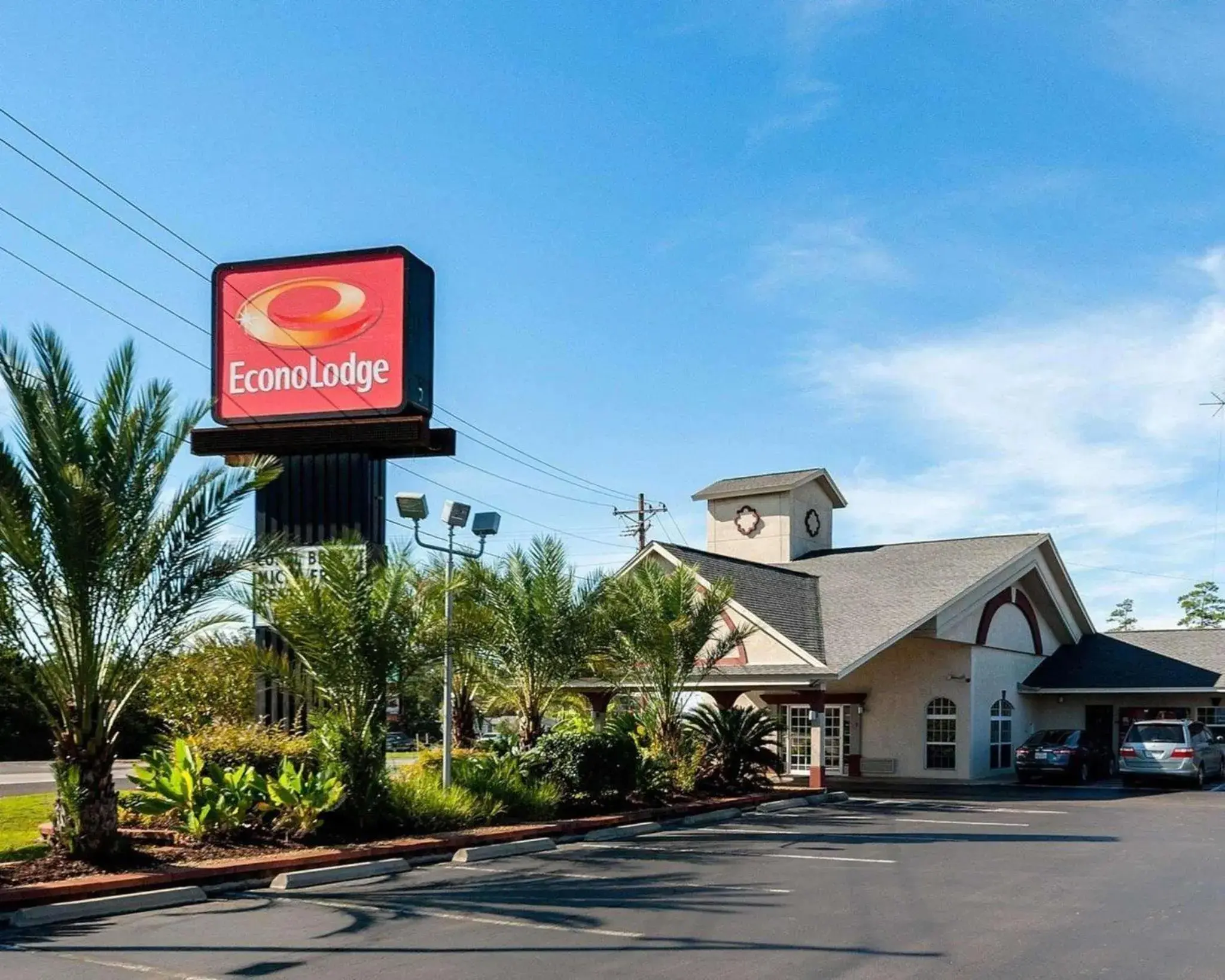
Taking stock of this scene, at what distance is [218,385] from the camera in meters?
22.2

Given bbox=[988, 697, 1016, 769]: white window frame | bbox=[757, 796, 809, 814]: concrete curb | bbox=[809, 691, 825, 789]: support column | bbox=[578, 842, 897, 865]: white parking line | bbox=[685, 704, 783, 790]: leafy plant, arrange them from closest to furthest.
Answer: bbox=[578, 842, 897, 865]: white parking line → bbox=[757, 796, 809, 814]: concrete curb → bbox=[685, 704, 783, 790]: leafy plant → bbox=[809, 691, 825, 789]: support column → bbox=[988, 697, 1016, 769]: white window frame

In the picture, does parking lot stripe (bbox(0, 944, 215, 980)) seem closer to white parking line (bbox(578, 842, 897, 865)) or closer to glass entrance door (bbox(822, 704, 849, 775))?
white parking line (bbox(578, 842, 897, 865))

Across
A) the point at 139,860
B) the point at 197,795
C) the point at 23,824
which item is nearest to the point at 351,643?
the point at 197,795

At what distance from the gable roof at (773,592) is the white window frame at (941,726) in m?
4.01

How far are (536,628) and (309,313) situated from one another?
691cm

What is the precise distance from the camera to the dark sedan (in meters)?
30.9

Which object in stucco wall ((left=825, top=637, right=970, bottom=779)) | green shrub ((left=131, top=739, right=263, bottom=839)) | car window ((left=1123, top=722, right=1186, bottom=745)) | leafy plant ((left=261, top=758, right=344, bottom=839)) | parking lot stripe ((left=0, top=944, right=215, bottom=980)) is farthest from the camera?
stucco wall ((left=825, top=637, right=970, bottom=779))

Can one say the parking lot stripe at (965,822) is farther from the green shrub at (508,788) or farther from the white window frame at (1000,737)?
the white window frame at (1000,737)

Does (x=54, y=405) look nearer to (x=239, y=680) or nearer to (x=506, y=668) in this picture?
(x=239, y=680)

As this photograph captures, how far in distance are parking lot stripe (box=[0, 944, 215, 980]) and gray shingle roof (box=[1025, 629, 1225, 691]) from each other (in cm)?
3013

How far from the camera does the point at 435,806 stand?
16.6 m

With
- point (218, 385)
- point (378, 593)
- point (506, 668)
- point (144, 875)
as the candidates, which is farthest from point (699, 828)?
point (218, 385)

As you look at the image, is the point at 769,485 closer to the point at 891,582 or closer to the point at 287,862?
the point at 891,582

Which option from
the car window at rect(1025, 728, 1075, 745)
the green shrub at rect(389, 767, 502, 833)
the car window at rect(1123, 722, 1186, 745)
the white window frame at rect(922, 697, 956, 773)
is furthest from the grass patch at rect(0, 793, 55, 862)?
the car window at rect(1123, 722, 1186, 745)
